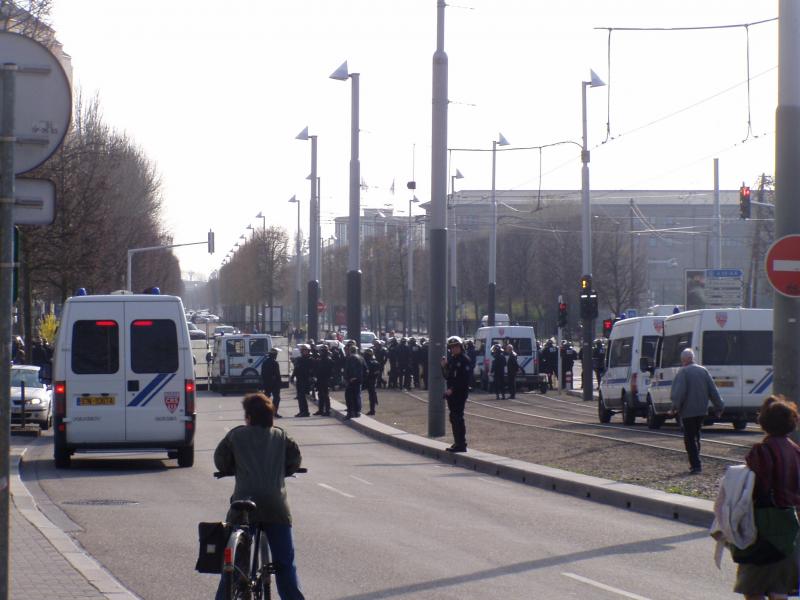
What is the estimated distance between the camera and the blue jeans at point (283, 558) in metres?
7.36

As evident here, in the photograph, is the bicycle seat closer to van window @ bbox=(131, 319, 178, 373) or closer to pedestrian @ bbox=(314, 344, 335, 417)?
van window @ bbox=(131, 319, 178, 373)

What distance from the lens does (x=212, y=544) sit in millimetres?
6961

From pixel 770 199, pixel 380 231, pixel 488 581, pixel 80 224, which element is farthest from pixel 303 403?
pixel 380 231

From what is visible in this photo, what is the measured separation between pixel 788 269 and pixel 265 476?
6029mm

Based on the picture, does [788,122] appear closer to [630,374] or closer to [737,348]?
[737,348]

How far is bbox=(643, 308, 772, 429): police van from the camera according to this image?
86.7 ft

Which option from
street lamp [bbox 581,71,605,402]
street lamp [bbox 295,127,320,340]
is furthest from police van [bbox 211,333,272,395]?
street lamp [bbox 581,71,605,402]

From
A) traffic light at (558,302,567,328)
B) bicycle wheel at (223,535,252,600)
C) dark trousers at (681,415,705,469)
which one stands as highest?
traffic light at (558,302,567,328)

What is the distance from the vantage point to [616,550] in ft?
37.9

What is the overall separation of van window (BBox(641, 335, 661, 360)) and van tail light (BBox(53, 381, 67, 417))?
54.4 ft

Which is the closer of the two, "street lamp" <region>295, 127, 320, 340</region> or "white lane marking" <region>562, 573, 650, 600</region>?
"white lane marking" <region>562, 573, 650, 600</region>

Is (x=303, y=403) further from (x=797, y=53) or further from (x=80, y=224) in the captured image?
(x=797, y=53)

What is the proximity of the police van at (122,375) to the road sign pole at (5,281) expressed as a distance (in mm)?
12363

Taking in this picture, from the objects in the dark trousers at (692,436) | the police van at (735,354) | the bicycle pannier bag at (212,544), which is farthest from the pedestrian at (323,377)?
the bicycle pannier bag at (212,544)
